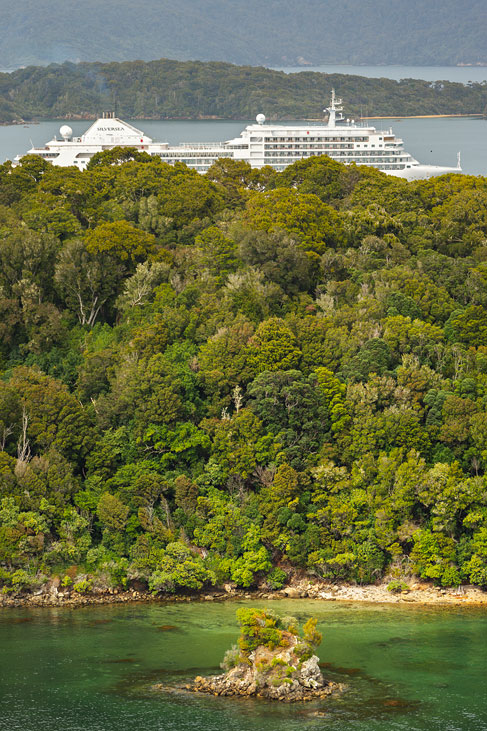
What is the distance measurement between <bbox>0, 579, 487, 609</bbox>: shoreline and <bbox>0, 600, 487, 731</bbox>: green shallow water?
59cm

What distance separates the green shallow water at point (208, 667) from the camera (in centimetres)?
3431

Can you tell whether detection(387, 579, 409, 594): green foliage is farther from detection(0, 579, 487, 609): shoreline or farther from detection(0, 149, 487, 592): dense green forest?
detection(0, 149, 487, 592): dense green forest

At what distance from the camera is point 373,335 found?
54312 mm

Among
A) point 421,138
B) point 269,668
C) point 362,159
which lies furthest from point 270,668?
point 421,138

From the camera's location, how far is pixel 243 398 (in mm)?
51438

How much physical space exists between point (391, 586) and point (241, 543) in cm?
616

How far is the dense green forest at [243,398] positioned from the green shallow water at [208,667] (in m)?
2.34

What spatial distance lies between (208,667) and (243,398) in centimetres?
1605

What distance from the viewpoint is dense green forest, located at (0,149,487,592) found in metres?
46.0

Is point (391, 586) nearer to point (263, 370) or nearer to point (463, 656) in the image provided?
point (463, 656)

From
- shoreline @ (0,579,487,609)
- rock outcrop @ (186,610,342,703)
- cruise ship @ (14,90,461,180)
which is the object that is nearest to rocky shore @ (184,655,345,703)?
rock outcrop @ (186,610,342,703)

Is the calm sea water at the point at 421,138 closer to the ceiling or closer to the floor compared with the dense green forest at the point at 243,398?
closer to the ceiling

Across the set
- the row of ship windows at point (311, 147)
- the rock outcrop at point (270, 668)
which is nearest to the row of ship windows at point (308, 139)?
the row of ship windows at point (311, 147)

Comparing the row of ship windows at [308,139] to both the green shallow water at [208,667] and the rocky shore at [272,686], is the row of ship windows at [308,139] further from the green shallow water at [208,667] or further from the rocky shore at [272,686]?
the rocky shore at [272,686]
